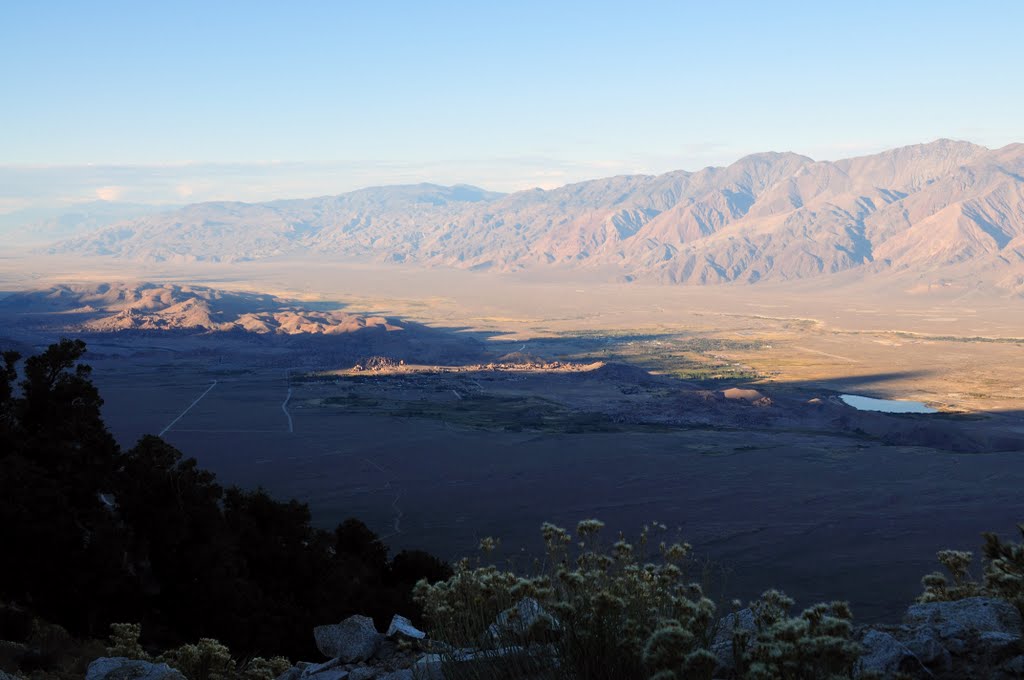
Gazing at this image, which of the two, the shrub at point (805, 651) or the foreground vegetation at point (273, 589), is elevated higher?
the shrub at point (805, 651)

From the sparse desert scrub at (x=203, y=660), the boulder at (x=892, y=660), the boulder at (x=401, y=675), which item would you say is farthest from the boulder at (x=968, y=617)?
the sparse desert scrub at (x=203, y=660)

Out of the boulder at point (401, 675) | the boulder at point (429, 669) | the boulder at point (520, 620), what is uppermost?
the boulder at point (520, 620)

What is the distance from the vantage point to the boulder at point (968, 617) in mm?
6211

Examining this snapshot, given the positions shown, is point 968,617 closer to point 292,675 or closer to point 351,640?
point 292,675

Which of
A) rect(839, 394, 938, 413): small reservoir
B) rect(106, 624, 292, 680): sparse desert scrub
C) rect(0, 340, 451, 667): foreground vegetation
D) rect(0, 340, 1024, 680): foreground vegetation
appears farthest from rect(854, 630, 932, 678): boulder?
rect(839, 394, 938, 413): small reservoir

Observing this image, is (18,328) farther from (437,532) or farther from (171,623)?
(171,623)

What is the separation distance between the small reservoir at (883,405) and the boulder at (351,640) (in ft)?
189

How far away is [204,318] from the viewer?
114 metres

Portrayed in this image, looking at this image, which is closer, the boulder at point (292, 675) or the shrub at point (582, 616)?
the shrub at point (582, 616)

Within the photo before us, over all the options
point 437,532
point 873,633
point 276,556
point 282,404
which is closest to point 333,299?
point 282,404

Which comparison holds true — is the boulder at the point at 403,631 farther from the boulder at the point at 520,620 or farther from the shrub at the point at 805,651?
the shrub at the point at 805,651

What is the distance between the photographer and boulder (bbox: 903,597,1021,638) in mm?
6211

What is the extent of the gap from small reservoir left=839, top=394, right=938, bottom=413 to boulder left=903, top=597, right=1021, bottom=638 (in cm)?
5854

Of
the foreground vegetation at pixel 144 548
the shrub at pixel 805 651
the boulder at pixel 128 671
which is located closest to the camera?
the shrub at pixel 805 651
